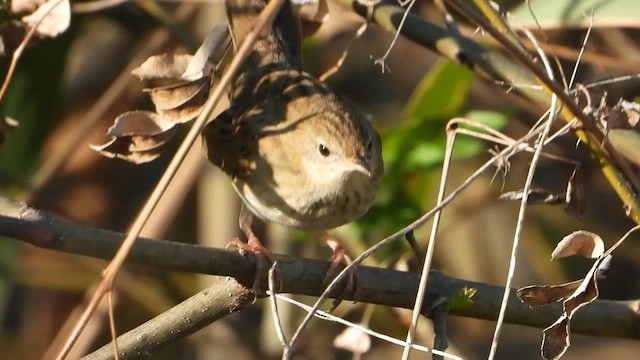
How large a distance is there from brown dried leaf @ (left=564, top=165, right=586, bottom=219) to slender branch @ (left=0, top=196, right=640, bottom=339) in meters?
0.38

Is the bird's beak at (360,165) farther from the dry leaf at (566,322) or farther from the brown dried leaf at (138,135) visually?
the dry leaf at (566,322)

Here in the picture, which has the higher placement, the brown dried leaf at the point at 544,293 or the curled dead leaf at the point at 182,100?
the curled dead leaf at the point at 182,100

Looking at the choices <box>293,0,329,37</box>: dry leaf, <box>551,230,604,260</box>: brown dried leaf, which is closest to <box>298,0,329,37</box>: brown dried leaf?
<box>293,0,329,37</box>: dry leaf

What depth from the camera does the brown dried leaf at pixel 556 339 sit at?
1989 millimetres

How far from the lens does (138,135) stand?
85.1 inches

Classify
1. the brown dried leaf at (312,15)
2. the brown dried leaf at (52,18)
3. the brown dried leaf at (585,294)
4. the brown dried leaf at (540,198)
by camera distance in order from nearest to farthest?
1. the brown dried leaf at (585,294)
2. the brown dried leaf at (540,198)
3. the brown dried leaf at (52,18)
4. the brown dried leaf at (312,15)

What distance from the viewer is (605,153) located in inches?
81.6

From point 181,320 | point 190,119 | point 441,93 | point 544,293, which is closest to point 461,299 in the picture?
point 544,293

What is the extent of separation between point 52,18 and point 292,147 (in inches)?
38.5

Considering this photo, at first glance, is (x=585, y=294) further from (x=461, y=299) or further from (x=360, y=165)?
(x=360, y=165)

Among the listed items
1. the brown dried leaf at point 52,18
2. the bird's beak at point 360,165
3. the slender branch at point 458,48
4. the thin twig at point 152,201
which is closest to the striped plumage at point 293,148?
the bird's beak at point 360,165

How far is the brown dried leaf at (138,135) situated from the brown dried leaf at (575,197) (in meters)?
0.78

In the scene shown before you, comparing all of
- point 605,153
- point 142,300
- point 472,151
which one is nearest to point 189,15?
point 142,300

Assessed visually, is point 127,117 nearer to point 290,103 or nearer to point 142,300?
point 290,103
